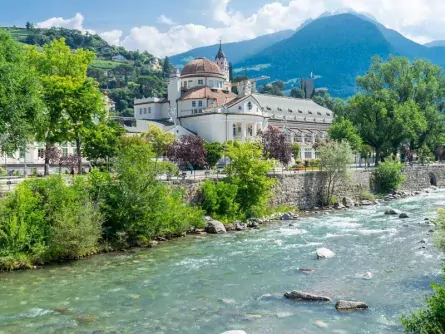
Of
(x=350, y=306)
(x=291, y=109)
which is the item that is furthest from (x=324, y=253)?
(x=291, y=109)

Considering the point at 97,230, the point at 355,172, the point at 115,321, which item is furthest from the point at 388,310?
the point at 355,172

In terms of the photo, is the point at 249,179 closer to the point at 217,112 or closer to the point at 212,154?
the point at 212,154

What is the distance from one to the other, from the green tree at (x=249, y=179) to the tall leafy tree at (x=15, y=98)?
1432 centimetres

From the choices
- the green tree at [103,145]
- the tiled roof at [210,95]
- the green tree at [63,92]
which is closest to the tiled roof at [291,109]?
the tiled roof at [210,95]

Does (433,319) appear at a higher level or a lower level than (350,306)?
higher

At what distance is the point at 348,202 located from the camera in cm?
4409

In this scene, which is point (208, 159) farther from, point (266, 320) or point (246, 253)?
point (266, 320)

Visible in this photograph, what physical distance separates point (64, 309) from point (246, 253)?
1053 centimetres

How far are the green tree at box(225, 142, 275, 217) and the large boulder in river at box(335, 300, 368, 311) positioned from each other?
18.8 metres

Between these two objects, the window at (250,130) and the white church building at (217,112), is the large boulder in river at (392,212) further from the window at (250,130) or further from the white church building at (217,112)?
the window at (250,130)

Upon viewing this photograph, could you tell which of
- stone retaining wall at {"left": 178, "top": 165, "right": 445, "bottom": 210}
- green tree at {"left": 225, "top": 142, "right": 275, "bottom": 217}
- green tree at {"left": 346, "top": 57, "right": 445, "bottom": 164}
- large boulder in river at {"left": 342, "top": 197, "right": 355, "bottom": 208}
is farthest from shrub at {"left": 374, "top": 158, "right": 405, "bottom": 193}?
green tree at {"left": 225, "top": 142, "right": 275, "bottom": 217}

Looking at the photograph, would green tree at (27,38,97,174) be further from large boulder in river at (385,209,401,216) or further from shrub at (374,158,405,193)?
shrub at (374,158,405,193)

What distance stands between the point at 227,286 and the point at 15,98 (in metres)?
16.0

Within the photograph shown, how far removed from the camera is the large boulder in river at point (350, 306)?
15.5 meters
